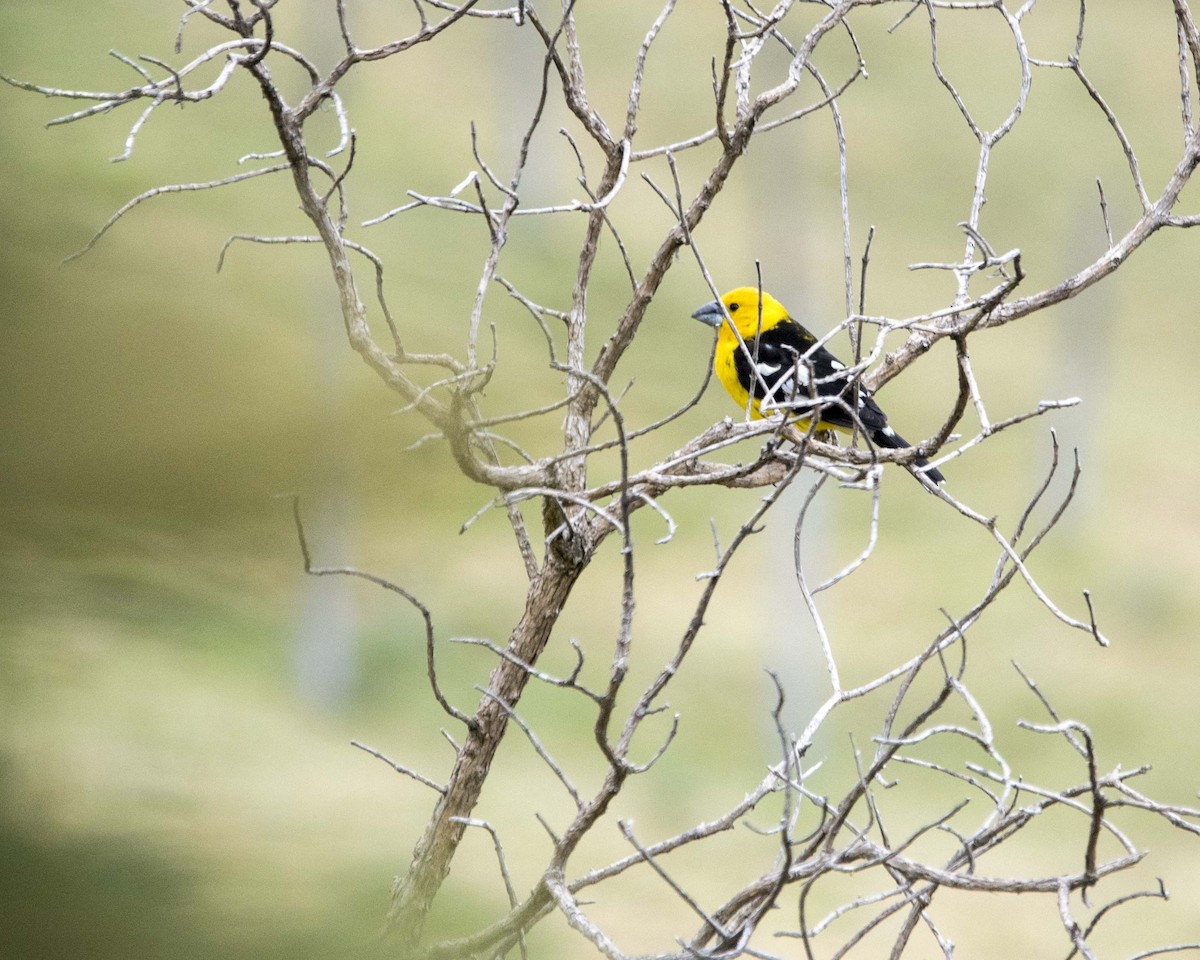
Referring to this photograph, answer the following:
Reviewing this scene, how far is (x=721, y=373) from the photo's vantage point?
19.5 feet

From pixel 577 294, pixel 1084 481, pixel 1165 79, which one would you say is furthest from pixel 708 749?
pixel 1165 79

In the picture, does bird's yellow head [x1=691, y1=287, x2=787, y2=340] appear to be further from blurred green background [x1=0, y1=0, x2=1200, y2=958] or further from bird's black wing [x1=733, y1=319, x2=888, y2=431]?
blurred green background [x1=0, y1=0, x2=1200, y2=958]

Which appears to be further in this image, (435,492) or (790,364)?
(790,364)

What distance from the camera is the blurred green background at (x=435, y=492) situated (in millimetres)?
698

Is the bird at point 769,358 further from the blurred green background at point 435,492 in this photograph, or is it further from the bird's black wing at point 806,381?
the blurred green background at point 435,492

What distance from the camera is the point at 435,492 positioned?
87 centimetres

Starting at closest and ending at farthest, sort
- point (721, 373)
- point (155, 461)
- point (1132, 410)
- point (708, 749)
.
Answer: point (155, 461) < point (721, 373) < point (708, 749) < point (1132, 410)

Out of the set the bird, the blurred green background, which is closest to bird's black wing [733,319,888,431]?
the bird

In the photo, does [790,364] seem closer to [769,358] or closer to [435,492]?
[769,358]

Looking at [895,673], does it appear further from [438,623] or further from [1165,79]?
[1165,79]

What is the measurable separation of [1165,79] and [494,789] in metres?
30.7

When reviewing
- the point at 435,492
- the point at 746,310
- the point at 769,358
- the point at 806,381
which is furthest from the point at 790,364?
the point at 435,492

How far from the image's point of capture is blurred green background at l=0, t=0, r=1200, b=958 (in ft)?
2.29

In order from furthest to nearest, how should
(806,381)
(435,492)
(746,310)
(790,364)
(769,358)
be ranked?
1. (746,310)
2. (769,358)
3. (790,364)
4. (806,381)
5. (435,492)
